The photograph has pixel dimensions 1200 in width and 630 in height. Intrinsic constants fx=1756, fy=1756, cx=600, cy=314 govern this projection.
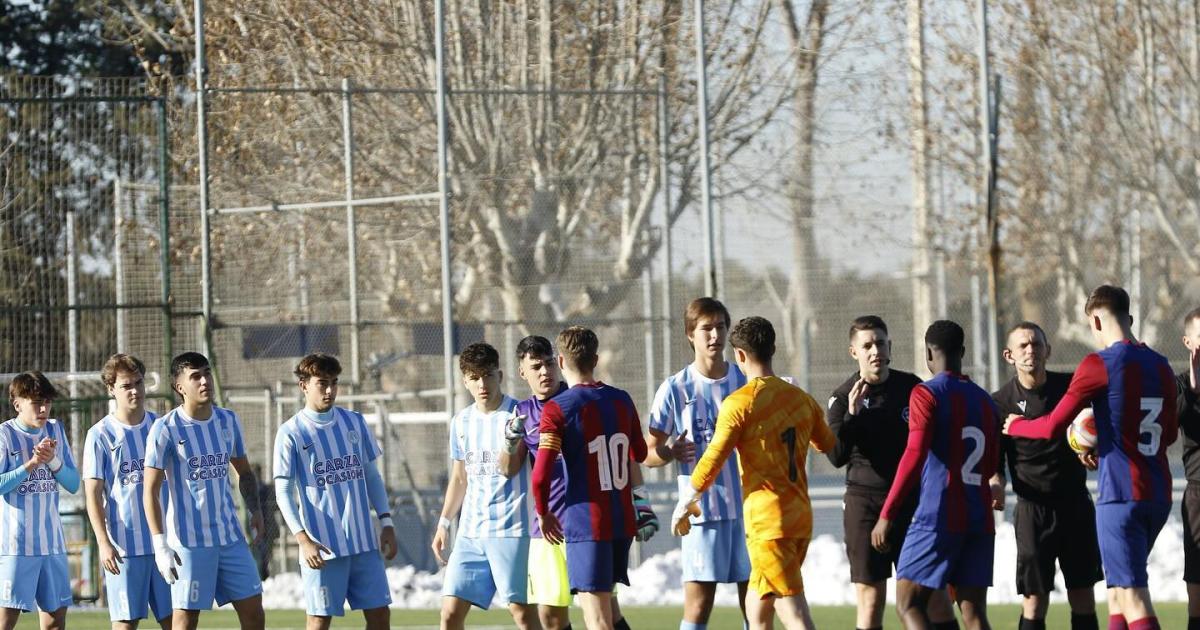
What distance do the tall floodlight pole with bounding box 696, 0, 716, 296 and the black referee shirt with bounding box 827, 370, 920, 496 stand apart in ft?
18.5

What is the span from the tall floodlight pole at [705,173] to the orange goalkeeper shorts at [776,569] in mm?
6539

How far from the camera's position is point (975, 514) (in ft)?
24.9

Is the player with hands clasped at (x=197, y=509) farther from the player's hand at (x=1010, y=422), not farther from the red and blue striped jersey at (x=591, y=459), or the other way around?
the player's hand at (x=1010, y=422)

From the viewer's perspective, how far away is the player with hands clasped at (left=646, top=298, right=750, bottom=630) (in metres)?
8.19

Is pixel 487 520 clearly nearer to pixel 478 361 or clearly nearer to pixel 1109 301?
pixel 478 361

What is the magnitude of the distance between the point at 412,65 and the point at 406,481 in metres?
4.80

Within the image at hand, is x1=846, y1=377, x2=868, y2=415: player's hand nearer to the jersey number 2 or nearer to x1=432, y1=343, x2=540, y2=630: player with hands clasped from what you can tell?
the jersey number 2

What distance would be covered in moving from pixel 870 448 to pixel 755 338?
1.10 m

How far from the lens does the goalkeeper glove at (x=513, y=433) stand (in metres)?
7.84

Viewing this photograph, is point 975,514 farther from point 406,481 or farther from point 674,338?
point 406,481

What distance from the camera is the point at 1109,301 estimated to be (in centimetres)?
784

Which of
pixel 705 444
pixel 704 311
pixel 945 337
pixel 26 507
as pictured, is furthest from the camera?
pixel 26 507

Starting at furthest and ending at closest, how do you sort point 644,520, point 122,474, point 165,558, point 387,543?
point 122,474, point 387,543, point 165,558, point 644,520

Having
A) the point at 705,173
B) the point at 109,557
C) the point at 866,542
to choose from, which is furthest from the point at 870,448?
the point at 705,173
